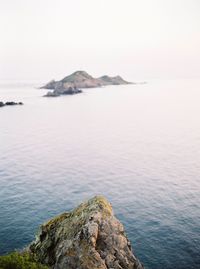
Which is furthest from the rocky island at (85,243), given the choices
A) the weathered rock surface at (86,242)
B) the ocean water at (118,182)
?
the ocean water at (118,182)

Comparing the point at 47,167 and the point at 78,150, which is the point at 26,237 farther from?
the point at 78,150

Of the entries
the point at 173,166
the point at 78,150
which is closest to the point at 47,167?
the point at 78,150

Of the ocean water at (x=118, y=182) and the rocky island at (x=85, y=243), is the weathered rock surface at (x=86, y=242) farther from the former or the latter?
the ocean water at (x=118, y=182)

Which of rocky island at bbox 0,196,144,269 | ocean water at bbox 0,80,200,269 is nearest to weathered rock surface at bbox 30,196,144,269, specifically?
Result: rocky island at bbox 0,196,144,269

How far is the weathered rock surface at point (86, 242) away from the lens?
94.0 ft

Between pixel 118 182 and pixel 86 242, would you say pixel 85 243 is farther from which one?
pixel 118 182

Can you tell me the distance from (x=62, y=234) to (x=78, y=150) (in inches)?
3048

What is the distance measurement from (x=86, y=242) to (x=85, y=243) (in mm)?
118

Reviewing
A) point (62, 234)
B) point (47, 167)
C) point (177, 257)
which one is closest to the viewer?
point (62, 234)

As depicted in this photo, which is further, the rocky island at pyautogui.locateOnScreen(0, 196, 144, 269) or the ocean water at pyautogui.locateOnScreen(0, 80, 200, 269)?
A: the ocean water at pyautogui.locateOnScreen(0, 80, 200, 269)

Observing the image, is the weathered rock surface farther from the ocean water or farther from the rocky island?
the ocean water

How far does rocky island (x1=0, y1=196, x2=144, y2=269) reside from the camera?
93.9ft

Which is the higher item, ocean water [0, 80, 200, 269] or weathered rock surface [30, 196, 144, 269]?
weathered rock surface [30, 196, 144, 269]

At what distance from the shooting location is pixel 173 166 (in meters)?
89.6
